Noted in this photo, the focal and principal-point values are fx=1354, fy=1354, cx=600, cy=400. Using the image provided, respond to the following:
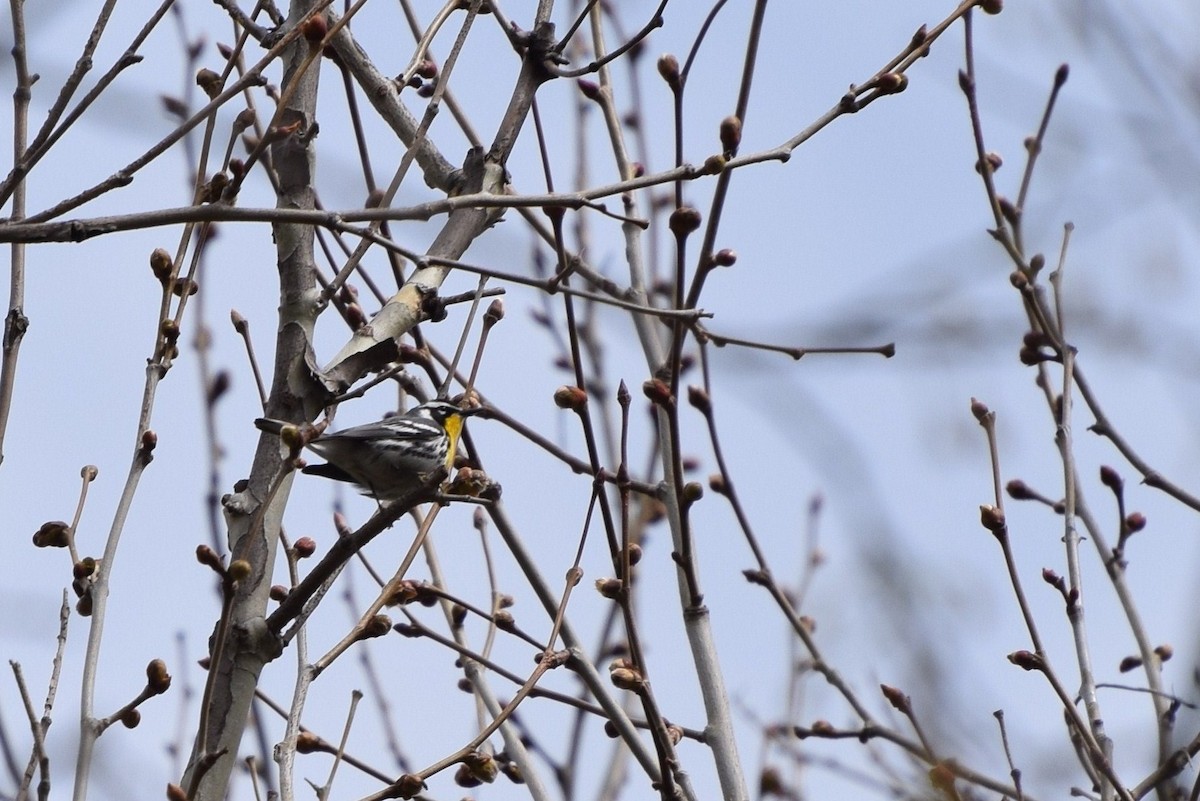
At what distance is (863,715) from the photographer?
4320 millimetres

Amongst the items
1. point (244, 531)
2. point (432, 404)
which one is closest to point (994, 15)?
point (432, 404)

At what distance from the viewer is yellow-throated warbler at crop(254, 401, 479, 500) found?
228 inches

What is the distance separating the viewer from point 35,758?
9.54 feet

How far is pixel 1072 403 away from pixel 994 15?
129 centimetres

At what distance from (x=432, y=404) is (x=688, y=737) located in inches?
51.8

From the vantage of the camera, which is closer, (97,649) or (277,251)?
(97,649)

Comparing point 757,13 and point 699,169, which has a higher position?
point 757,13

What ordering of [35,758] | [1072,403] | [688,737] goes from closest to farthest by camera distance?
[35,758], [688,737], [1072,403]

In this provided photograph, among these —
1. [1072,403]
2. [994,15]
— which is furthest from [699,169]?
[1072,403]

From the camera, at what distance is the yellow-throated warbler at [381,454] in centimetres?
579

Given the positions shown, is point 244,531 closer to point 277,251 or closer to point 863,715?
point 277,251

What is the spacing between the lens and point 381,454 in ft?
19.2

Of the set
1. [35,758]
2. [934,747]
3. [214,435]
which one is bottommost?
[934,747]

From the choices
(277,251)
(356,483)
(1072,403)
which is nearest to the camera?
(277,251)
